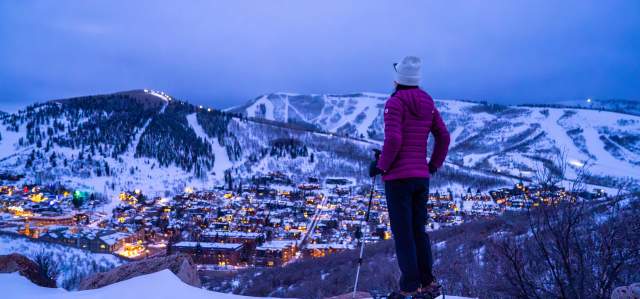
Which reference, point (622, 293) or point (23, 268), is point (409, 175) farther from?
point (23, 268)

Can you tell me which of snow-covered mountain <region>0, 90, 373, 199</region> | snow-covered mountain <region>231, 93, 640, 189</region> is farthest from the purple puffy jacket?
snow-covered mountain <region>231, 93, 640, 189</region>

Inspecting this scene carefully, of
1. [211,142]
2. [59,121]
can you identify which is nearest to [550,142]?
[211,142]

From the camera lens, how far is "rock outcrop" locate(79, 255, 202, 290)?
5.71 m

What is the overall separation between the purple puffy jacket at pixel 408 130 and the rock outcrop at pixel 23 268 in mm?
5671

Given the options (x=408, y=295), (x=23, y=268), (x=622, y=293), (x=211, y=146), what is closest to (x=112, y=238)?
(x=23, y=268)

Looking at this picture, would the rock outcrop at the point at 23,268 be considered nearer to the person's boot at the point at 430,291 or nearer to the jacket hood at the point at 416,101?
the person's boot at the point at 430,291

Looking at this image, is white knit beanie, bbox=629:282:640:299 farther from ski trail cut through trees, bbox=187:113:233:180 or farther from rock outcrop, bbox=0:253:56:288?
ski trail cut through trees, bbox=187:113:233:180

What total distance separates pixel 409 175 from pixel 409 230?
1.58 ft

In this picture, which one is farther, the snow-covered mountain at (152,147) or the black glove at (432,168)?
the snow-covered mountain at (152,147)

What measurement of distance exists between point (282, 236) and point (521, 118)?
473 ft

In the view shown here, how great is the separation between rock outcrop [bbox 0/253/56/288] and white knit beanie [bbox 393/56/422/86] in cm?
598

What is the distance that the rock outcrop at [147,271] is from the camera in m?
5.71

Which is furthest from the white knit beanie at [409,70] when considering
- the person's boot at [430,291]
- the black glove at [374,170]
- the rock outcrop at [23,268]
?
the rock outcrop at [23,268]

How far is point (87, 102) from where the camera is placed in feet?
444
